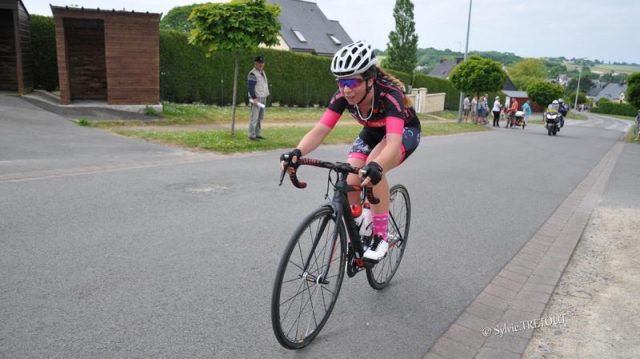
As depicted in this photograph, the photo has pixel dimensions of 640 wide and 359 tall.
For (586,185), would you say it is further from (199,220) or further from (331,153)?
(199,220)

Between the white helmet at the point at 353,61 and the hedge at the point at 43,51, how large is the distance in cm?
1733

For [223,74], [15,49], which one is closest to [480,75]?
[223,74]

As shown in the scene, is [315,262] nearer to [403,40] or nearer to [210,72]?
[210,72]

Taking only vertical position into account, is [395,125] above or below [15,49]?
below

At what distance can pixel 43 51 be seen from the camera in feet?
57.2

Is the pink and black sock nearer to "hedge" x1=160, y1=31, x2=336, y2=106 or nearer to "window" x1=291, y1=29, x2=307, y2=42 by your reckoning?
"hedge" x1=160, y1=31, x2=336, y2=106

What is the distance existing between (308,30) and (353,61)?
53763 millimetres

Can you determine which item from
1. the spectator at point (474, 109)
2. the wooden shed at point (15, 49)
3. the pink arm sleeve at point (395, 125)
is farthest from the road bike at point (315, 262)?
the spectator at point (474, 109)

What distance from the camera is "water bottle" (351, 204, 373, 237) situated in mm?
3666

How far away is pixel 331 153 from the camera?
12.3 metres

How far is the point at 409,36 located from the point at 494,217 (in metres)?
64.3

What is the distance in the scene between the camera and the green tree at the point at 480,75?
28688 mm

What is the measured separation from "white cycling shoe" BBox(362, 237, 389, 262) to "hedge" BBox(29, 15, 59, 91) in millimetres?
17589

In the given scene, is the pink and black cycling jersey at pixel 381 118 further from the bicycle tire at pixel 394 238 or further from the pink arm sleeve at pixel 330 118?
the bicycle tire at pixel 394 238
